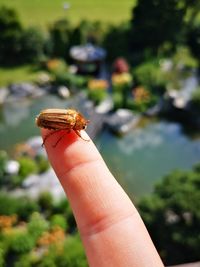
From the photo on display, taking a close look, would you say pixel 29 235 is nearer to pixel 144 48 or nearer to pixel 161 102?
pixel 161 102

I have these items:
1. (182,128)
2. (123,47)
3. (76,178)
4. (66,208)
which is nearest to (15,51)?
(123,47)

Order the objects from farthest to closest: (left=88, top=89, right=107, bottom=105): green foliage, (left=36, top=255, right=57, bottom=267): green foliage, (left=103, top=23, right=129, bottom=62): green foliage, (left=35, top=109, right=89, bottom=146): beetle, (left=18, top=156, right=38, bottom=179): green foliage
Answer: (left=103, top=23, right=129, bottom=62): green foliage
(left=88, top=89, right=107, bottom=105): green foliage
(left=18, top=156, right=38, bottom=179): green foliage
(left=36, top=255, right=57, bottom=267): green foliage
(left=35, top=109, right=89, bottom=146): beetle

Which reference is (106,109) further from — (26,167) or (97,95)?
(26,167)

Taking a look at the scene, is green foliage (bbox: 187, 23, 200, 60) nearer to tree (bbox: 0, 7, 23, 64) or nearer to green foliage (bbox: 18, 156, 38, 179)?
tree (bbox: 0, 7, 23, 64)

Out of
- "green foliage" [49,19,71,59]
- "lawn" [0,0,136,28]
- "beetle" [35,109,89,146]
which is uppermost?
"lawn" [0,0,136,28]

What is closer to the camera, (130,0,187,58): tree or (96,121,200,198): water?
(96,121,200,198): water

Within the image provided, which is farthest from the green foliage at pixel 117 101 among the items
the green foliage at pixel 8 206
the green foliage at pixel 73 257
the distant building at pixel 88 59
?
the green foliage at pixel 73 257

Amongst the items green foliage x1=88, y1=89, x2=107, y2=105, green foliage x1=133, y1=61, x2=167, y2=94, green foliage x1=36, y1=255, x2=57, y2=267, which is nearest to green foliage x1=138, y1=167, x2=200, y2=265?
green foliage x1=36, y1=255, x2=57, y2=267
